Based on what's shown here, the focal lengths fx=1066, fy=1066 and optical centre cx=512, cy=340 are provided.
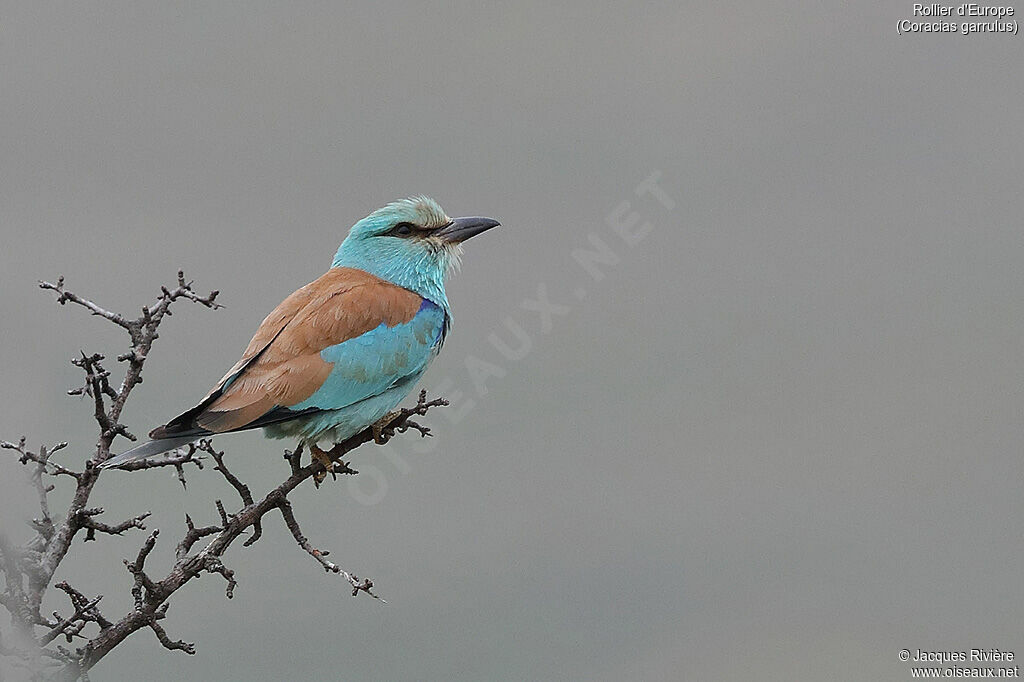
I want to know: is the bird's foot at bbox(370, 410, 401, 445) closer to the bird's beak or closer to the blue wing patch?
the blue wing patch

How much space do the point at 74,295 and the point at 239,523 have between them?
4.03ft

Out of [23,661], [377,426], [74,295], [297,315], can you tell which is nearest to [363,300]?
[297,315]

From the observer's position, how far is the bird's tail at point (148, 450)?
454 centimetres

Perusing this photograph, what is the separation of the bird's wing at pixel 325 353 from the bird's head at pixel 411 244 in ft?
0.40

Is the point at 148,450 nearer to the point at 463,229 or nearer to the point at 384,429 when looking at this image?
the point at 384,429

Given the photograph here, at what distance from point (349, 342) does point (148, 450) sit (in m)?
1.26

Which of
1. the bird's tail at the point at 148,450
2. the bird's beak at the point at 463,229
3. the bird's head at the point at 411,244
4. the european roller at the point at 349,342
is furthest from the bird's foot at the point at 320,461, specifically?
the bird's beak at the point at 463,229

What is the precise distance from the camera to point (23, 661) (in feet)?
12.9

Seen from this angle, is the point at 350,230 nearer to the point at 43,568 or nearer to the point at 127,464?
the point at 127,464

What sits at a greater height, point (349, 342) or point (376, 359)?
point (349, 342)

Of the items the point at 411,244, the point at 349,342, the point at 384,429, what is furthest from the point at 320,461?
the point at 411,244

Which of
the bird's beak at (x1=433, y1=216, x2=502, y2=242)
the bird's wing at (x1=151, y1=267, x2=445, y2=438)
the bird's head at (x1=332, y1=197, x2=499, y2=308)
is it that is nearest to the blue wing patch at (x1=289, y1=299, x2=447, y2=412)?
the bird's wing at (x1=151, y1=267, x2=445, y2=438)

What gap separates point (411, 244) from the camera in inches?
249

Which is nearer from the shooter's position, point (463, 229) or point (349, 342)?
point (349, 342)
